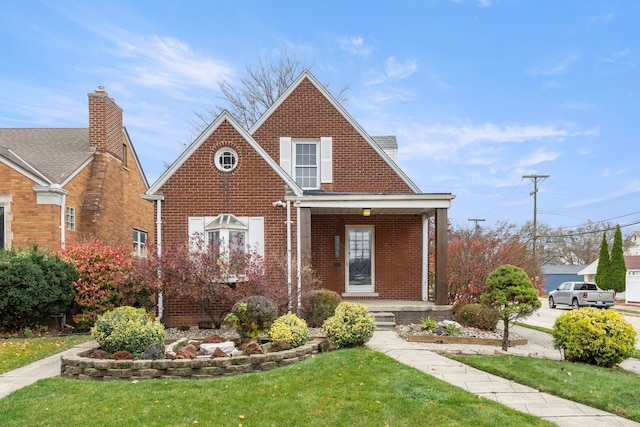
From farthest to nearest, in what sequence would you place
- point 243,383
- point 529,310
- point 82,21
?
point 82,21 → point 529,310 → point 243,383

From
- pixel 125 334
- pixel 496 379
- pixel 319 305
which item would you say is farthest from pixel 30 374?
pixel 496 379

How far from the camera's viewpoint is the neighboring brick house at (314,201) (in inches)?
472

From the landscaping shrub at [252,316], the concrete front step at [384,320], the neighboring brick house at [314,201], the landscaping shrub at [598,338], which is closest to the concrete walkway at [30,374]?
the landscaping shrub at [252,316]

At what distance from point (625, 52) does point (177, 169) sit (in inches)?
518

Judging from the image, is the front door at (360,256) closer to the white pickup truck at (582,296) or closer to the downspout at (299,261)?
the downspout at (299,261)

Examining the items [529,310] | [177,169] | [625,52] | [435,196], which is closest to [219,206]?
[177,169]

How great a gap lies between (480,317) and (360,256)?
429 cm

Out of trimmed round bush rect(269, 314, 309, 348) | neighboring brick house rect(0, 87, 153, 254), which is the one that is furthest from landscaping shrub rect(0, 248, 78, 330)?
trimmed round bush rect(269, 314, 309, 348)

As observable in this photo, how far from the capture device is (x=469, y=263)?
14203 mm

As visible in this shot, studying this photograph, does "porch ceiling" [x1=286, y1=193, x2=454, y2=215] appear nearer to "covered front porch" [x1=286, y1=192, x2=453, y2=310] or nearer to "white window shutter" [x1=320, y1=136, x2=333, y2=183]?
"covered front porch" [x1=286, y1=192, x2=453, y2=310]

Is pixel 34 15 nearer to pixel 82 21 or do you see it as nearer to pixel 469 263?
pixel 82 21

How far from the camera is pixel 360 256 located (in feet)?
47.1

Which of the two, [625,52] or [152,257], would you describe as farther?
[625,52]

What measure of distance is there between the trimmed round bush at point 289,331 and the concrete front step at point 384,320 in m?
3.62
